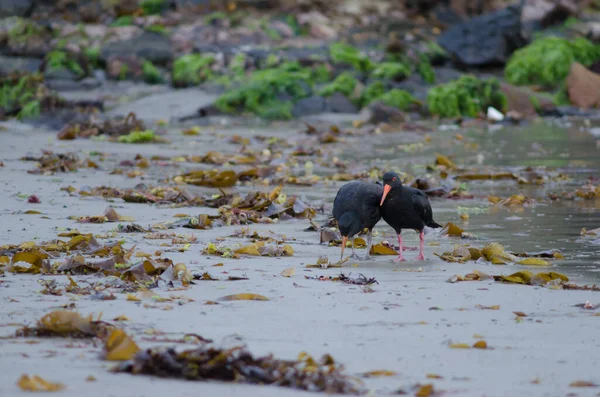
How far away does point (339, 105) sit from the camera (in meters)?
18.1

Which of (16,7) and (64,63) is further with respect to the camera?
(16,7)

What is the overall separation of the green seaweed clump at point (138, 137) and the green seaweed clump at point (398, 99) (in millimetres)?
6435

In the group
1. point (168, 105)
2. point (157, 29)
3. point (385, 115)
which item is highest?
point (157, 29)

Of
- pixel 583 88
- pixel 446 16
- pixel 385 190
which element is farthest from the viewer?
pixel 446 16

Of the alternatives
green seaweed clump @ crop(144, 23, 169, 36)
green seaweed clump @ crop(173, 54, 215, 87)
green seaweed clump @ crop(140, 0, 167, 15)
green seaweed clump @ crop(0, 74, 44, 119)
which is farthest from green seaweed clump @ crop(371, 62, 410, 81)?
green seaweed clump @ crop(0, 74, 44, 119)

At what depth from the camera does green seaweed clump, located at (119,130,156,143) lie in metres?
12.5

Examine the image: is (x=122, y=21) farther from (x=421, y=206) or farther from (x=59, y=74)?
(x=421, y=206)

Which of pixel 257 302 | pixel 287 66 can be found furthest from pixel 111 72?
pixel 257 302

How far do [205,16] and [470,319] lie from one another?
20027mm

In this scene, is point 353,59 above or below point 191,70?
above

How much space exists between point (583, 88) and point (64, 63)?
1087cm

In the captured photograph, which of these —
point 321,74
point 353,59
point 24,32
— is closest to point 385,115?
point 321,74

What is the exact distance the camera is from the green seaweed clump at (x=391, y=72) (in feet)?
64.5

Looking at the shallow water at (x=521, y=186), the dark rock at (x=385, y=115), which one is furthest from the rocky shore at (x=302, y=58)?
the shallow water at (x=521, y=186)
